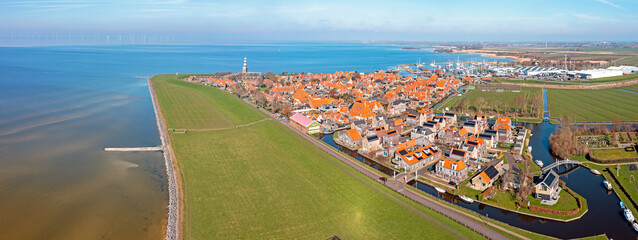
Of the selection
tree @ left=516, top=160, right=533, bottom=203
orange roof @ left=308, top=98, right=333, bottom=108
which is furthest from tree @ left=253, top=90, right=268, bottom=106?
tree @ left=516, top=160, right=533, bottom=203

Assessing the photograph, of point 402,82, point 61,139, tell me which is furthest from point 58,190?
point 402,82

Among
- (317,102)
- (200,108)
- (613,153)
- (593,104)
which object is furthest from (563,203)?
→ (200,108)

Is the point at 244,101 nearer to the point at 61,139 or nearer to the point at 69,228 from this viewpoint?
the point at 61,139

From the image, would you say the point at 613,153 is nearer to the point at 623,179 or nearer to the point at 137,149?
the point at 623,179

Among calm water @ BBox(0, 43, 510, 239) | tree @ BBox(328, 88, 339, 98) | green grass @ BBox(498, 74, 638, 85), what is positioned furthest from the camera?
green grass @ BBox(498, 74, 638, 85)

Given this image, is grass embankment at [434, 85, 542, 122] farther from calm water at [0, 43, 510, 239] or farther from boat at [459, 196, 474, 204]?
calm water at [0, 43, 510, 239]
